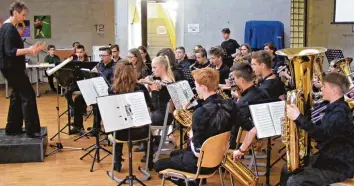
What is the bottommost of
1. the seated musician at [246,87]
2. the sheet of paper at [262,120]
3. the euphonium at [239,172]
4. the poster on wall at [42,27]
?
the euphonium at [239,172]

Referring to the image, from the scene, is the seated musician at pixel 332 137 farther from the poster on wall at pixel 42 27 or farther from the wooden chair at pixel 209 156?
the poster on wall at pixel 42 27

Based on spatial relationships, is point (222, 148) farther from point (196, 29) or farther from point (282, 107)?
point (196, 29)

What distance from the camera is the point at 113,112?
4504 millimetres

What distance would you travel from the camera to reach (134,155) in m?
6.54

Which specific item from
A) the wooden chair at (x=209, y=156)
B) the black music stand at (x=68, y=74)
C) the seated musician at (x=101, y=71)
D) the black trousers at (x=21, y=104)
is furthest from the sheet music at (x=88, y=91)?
the wooden chair at (x=209, y=156)

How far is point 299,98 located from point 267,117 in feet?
1.60

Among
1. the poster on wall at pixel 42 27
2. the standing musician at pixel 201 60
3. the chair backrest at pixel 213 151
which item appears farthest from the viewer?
the poster on wall at pixel 42 27

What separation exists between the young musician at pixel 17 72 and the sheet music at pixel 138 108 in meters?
1.64

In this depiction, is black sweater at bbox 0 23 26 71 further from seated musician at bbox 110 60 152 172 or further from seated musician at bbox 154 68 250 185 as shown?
seated musician at bbox 154 68 250 185

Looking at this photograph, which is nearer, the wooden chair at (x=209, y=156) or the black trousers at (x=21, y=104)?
the wooden chair at (x=209, y=156)

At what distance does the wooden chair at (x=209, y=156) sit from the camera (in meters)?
3.90

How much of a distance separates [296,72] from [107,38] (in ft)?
39.5

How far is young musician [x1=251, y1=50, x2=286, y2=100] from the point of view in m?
5.32

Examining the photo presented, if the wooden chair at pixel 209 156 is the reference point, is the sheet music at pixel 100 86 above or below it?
above
